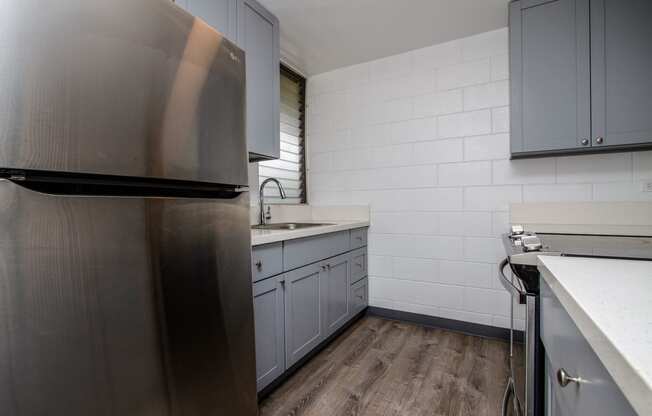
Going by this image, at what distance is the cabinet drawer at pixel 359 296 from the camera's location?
8.20 ft

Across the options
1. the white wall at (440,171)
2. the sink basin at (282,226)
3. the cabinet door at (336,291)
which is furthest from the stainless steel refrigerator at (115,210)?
the white wall at (440,171)

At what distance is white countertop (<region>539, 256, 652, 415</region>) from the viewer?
0.33 m

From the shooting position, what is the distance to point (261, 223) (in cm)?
241

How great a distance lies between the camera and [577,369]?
573 millimetres

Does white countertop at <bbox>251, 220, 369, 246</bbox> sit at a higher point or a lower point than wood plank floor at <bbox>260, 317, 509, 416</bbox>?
higher

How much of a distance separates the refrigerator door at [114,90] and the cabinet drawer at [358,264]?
1.67m

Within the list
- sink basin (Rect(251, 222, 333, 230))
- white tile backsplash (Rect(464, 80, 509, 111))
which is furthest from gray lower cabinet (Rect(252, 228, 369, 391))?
white tile backsplash (Rect(464, 80, 509, 111))

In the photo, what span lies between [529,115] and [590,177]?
60 centimetres

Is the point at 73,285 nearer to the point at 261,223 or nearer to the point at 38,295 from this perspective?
the point at 38,295

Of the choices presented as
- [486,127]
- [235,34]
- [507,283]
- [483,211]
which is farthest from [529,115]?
[235,34]

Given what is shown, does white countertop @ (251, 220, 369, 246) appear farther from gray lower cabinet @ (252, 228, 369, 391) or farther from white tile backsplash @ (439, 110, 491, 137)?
white tile backsplash @ (439, 110, 491, 137)

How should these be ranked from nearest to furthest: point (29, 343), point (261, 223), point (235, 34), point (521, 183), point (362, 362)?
point (29, 343) → point (235, 34) → point (362, 362) → point (521, 183) → point (261, 223)

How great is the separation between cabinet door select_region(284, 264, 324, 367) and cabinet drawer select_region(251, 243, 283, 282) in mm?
110

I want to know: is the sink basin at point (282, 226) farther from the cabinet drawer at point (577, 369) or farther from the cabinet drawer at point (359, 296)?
the cabinet drawer at point (577, 369)
